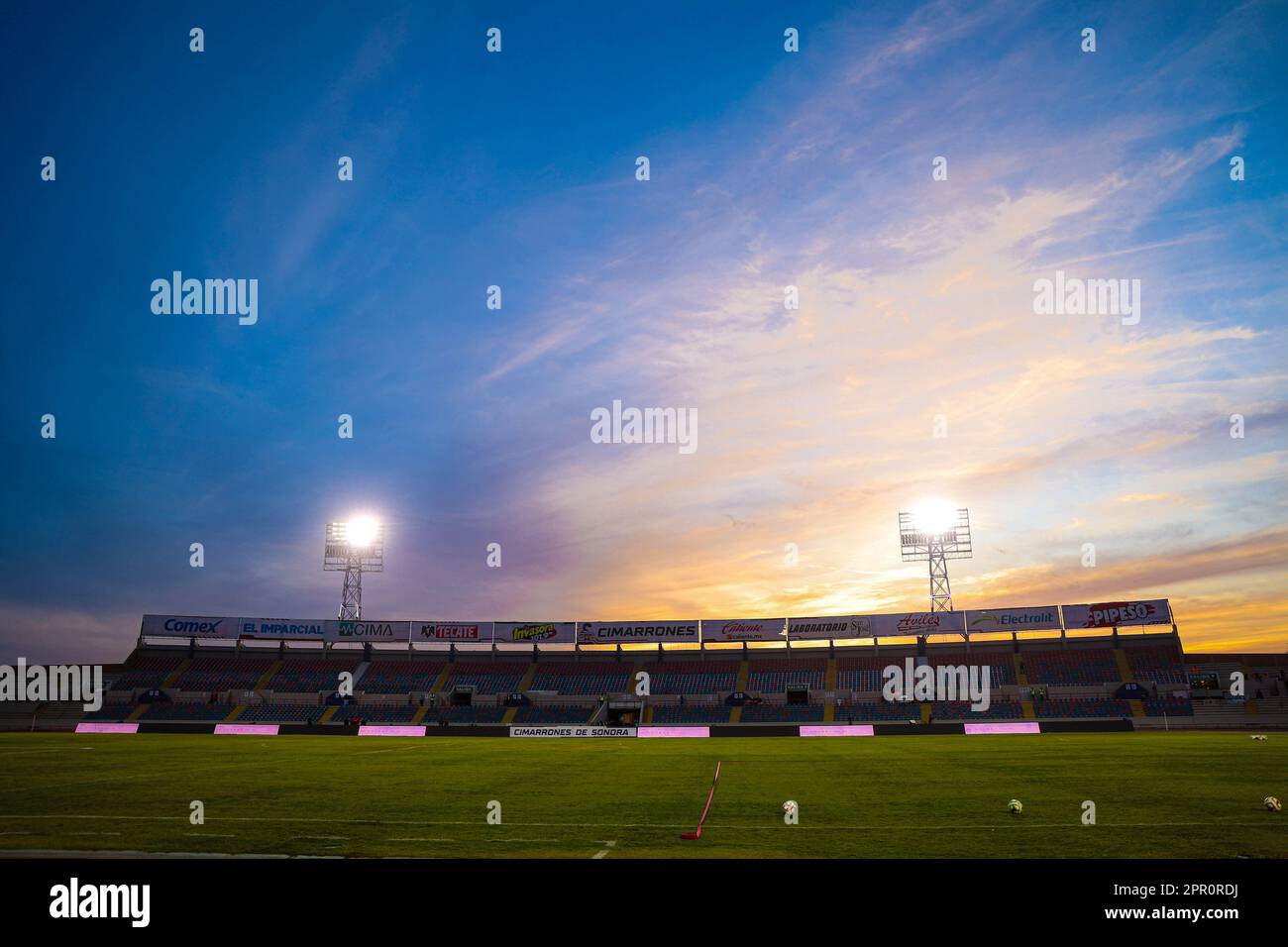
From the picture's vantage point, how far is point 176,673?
76688mm

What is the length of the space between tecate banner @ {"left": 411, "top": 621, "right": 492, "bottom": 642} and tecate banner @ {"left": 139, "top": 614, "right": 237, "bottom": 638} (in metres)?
20.0

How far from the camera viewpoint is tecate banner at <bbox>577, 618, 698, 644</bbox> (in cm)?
8288

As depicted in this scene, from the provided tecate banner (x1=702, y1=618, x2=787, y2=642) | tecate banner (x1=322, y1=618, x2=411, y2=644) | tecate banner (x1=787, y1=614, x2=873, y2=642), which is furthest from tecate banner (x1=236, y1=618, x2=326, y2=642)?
tecate banner (x1=787, y1=614, x2=873, y2=642)

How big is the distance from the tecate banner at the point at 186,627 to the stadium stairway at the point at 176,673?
2.81m

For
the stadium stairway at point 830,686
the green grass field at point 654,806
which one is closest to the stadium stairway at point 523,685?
the stadium stairway at point 830,686

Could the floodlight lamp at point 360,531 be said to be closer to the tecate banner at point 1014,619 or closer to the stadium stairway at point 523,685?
the stadium stairway at point 523,685

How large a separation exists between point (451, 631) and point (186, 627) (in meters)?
28.6

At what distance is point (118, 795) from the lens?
17.5 m

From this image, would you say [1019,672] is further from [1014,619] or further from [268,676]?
[268,676]

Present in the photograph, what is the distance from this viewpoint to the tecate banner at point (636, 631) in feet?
272

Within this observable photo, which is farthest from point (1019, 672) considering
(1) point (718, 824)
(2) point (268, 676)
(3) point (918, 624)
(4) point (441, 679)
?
(2) point (268, 676)

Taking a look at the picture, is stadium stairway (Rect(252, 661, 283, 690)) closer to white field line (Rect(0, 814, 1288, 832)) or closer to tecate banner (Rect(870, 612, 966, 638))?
tecate banner (Rect(870, 612, 966, 638))
